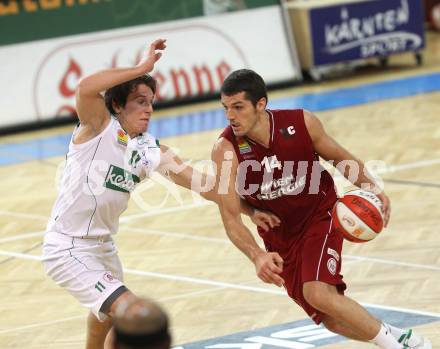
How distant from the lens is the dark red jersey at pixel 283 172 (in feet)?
21.1

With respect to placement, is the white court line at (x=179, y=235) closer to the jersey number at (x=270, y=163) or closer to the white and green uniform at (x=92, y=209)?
the jersey number at (x=270, y=163)

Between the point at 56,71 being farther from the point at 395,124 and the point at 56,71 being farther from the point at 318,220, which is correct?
the point at 318,220

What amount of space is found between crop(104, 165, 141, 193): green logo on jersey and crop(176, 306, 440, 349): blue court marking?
5.31 ft

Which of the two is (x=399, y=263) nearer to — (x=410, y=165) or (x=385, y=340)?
(x=385, y=340)

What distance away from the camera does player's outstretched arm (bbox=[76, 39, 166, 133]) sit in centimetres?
566

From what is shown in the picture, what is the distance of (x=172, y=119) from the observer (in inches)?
654

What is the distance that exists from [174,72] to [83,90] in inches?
469

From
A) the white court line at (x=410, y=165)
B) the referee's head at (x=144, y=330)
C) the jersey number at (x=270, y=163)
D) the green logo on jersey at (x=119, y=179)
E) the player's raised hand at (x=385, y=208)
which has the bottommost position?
the white court line at (x=410, y=165)

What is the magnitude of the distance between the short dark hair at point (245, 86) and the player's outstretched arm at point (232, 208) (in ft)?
1.11

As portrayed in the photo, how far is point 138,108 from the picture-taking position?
238 inches

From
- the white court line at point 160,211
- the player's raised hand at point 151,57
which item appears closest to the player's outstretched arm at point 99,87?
the player's raised hand at point 151,57

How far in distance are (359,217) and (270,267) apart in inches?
28.6

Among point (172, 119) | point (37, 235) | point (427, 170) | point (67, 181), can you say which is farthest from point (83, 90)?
point (172, 119)

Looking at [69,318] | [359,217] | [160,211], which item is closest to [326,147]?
[359,217]
